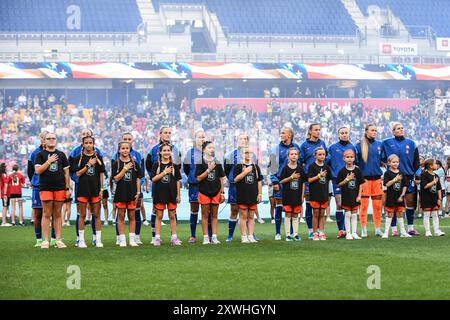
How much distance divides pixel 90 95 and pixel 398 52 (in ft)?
58.4

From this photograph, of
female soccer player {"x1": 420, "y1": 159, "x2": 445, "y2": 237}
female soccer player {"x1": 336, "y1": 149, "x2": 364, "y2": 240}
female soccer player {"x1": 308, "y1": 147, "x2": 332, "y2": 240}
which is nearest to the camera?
female soccer player {"x1": 308, "y1": 147, "x2": 332, "y2": 240}

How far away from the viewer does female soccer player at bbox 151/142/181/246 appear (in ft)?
46.0

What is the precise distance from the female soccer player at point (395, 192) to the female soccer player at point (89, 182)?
14.9 ft

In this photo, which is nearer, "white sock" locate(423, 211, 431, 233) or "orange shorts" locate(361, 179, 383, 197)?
"orange shorts" locate(361, 179, 383, 197)

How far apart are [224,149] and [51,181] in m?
22.5

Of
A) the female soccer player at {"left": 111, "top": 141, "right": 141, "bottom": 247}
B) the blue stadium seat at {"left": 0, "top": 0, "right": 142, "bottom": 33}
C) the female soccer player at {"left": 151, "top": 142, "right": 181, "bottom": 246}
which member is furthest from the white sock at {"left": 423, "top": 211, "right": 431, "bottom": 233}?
the blue stadium seat at {"left": 0, "top": 0, "right": 142, "bottom": 33}

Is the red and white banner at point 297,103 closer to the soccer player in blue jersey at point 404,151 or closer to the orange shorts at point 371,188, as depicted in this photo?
the soccer player in blue jersey at point 404,151

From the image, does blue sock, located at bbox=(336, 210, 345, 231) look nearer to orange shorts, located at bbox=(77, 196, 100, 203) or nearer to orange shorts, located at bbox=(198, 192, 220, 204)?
orange shorts, located at bbox=(198, 192, 220, 204)

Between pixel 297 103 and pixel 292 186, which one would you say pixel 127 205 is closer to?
pixel 292 186

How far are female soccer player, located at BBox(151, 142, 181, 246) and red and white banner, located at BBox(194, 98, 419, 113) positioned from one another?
29721 mm

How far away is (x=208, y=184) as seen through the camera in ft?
46.9

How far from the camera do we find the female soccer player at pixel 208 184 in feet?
46.8

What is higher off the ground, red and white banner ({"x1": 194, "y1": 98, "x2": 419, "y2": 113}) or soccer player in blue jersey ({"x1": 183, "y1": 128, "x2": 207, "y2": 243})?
red and white banner ({"x1": 194, "y1": 98, "x2": 419, "y2": 113})
